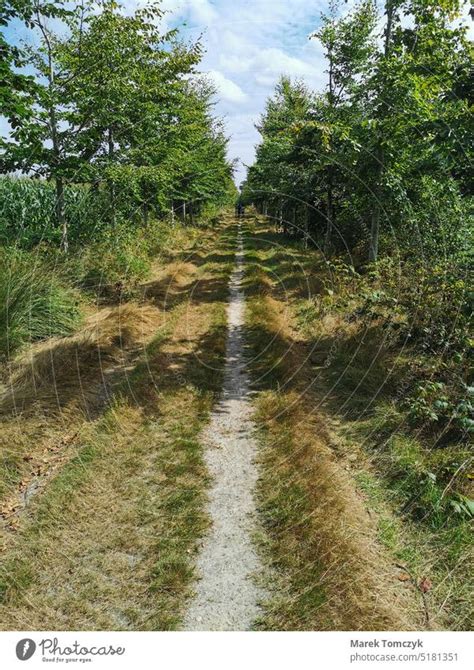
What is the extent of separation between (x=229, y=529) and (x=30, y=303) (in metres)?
6.96

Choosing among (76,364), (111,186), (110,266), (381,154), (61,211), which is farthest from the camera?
(111,186)

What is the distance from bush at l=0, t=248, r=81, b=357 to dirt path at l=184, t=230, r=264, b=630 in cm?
427

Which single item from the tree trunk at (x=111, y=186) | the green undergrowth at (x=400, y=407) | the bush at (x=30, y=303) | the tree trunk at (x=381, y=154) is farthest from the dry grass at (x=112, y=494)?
the tree trunk at (x=111, y=186)

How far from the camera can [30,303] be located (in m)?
9.57

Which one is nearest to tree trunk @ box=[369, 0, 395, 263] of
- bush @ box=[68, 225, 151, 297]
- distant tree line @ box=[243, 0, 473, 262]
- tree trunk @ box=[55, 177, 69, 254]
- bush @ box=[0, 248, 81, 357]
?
distant tree line @ box=[243, 0, 473, 262]

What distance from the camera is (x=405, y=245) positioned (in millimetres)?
13742

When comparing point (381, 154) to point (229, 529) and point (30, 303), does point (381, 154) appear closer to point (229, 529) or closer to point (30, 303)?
point (30, 303)

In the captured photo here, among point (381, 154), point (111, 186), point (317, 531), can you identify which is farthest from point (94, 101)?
point (317, 531)

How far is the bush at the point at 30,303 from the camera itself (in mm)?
8906

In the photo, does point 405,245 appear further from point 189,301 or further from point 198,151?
point 198,151

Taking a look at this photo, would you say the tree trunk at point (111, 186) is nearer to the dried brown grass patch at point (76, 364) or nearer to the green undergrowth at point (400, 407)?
the dried brown grass patch at point (76, 364)

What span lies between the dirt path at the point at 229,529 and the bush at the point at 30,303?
14.0 ft

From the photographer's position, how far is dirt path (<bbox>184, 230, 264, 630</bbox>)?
3.81m

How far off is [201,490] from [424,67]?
7538 millimetres
